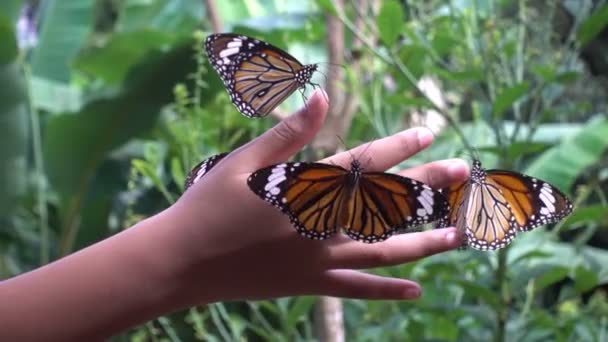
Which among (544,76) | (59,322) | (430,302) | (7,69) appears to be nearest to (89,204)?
(7,69)

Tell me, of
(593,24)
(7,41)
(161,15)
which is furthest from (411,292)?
(161,15)

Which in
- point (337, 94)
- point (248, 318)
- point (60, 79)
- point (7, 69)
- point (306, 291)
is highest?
point (60, 79)

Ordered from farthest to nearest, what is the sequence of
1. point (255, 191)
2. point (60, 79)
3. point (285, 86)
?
1. point (60, 79)
2. point (285, 86)
3. point (255, 191)

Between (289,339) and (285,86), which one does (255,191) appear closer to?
(285,86)

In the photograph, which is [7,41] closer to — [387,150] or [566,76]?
[566,76]

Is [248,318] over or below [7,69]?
below

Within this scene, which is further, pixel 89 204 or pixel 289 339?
pixel 89 204

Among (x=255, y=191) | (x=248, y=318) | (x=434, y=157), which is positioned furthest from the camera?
(x=248, y=318)
